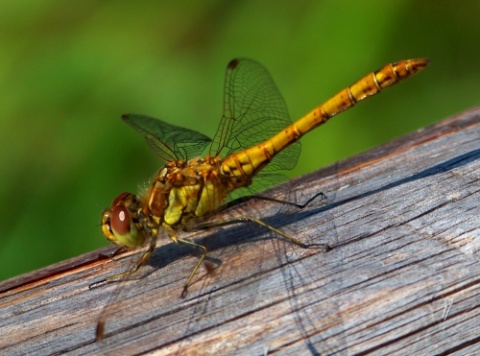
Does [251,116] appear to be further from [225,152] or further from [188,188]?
[188,188]

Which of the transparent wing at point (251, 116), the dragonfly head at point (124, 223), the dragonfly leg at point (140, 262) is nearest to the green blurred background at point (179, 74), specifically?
the transparent wing at point (251, 116)

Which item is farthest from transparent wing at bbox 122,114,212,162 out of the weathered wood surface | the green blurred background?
the green blurred background

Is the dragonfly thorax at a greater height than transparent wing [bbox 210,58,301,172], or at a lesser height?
lesser

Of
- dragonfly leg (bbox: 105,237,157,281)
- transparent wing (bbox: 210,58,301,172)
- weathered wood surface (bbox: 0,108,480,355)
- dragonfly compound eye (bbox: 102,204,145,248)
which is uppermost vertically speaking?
transparent wing (bbox: 210,58,301,172)

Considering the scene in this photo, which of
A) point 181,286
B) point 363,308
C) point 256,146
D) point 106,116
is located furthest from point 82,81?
point 363,308

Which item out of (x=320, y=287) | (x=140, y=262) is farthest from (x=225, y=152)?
(x=320, y=287)

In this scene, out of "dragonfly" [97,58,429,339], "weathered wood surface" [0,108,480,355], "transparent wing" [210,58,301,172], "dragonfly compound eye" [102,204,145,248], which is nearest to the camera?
"weathered wood surface" [0,108,480,355]

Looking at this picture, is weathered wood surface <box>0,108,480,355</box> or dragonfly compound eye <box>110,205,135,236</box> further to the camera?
dragonfly compound eye <box>110,205,135,236</box>

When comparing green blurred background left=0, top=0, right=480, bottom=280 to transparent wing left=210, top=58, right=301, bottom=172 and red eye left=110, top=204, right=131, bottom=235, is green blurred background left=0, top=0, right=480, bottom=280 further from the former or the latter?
red eye left=110, top=204, right=131, bottom=235

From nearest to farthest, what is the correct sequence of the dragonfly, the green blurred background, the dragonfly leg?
the dragonfly leg
the dragonfly
the green blurred background
